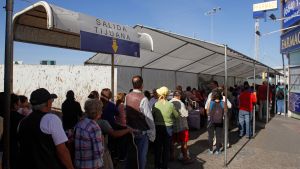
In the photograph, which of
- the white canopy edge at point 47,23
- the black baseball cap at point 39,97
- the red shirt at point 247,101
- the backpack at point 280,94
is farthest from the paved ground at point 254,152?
the backpack at point 280,94

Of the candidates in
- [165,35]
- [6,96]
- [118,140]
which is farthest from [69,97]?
[6,96]

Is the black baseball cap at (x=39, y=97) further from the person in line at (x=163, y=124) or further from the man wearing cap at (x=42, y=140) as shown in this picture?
the person in line at (x=163, y=124)

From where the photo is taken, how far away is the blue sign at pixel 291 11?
642 inches

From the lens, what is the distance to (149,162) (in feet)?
23.0

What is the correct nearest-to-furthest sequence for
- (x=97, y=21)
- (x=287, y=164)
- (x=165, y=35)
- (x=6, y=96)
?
(x=6, y=96), (x=97, y=21), (x=287, y=164), (x=165, y=35)

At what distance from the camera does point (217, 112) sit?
7.88m

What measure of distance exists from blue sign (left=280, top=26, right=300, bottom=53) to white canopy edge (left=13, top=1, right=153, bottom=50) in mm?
13044

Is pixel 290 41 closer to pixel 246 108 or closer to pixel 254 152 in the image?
pixel 246 108

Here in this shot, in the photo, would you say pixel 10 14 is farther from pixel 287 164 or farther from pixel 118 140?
pixel 287 164

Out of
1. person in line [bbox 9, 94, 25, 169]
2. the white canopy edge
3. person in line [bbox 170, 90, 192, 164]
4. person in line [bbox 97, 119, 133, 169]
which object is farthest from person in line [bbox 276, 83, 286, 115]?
person in line [bbox 9, 94, 25, 169]

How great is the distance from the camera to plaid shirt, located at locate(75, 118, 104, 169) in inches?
139

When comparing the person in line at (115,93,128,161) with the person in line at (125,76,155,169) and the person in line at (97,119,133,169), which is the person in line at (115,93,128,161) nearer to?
the person in line at (125,76,155,169)

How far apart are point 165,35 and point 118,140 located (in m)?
3.76

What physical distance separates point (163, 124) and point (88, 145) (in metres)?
2.71
